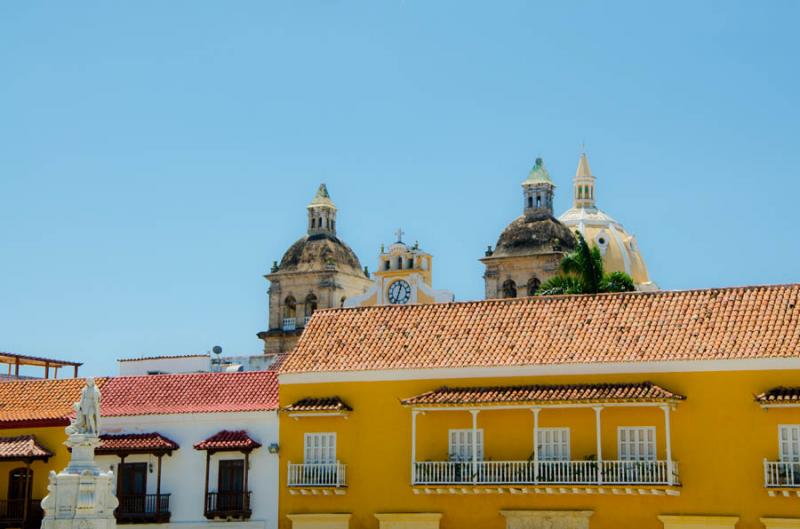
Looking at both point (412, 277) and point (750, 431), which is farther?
point (412, 277)

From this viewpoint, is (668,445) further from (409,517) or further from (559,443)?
(409,517)

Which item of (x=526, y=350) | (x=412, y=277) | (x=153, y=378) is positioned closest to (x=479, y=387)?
(x=526, y=350)

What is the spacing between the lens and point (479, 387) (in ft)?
128

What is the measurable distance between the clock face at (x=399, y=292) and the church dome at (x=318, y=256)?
10307mm

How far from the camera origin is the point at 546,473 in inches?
1474

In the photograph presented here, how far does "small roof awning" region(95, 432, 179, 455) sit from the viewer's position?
41500 mm

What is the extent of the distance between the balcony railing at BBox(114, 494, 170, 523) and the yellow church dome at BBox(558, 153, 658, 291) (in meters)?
35.9

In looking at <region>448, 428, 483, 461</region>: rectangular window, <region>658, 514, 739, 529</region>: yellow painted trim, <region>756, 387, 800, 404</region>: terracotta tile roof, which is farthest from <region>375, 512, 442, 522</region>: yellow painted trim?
<region>756, 387, 800, 404</region>: terracotta tile roof

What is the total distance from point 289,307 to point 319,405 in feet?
132

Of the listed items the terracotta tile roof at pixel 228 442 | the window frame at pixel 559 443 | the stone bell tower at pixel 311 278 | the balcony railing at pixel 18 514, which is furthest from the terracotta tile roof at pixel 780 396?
the stone bell tower at pixel 311 278

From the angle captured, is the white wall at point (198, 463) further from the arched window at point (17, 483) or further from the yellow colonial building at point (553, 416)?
the arched window at point (17, 483)

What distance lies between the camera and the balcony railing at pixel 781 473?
35188mm

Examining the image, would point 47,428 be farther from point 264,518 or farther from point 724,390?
point 724,390

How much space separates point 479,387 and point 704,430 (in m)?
5.71
